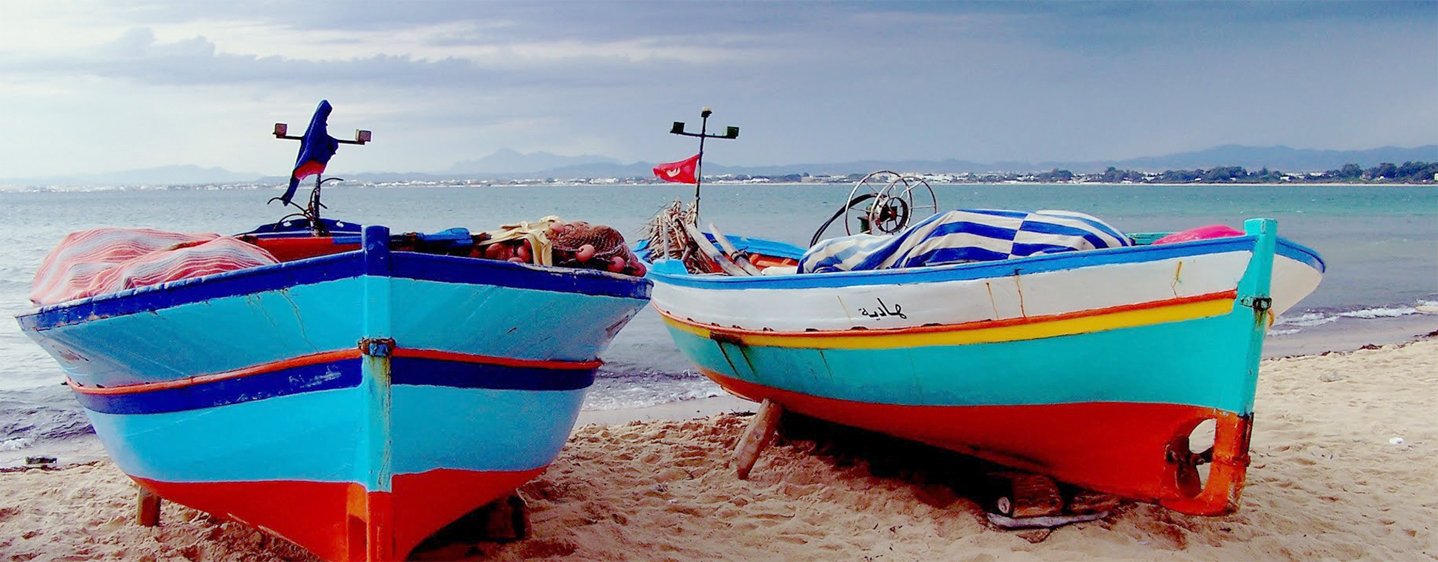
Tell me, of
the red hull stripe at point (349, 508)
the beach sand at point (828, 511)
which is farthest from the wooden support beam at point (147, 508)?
the red hull stripe at point (349, 508)

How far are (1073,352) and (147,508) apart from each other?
442cm

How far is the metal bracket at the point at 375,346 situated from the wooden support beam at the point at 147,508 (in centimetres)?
220

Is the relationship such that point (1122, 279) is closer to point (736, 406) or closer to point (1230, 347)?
point (1230, 347)

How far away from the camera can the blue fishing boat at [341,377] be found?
3.34m

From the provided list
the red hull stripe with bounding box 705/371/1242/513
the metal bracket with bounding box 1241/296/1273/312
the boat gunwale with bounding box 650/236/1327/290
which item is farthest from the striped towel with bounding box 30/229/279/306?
the metal bracket with bounding box 1241/296/1273/312

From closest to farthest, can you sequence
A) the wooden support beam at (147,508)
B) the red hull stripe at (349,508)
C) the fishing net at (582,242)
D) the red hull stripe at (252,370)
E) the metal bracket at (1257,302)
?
1. the red hull stripe at (252,370)
2. the red hull stripe at (349,508)
3. the metal bracket at (1257,302)
4. the fishing net at (582,242)
5. the wooden support beam at (147,508)

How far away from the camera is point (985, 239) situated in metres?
4.73

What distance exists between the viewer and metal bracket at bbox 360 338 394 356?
3.34m

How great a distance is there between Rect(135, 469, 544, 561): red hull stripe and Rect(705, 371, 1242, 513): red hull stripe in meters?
2.27

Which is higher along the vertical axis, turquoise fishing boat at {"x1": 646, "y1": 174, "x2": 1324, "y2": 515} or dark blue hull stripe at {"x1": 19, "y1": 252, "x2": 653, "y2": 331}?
dark blue hull stripe at {"x1": 19, "y1": 252, "x2": 653, "y2": 331}

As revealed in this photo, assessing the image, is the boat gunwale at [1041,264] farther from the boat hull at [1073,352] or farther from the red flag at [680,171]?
the red flag at [680,171]

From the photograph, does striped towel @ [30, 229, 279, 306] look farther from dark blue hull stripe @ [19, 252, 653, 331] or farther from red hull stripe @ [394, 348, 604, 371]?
red hull stripe @ [394, 348, 604, 371]

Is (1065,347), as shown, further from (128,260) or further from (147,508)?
(147,508)

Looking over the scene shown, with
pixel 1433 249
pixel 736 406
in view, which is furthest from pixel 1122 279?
pixel 1433 249
